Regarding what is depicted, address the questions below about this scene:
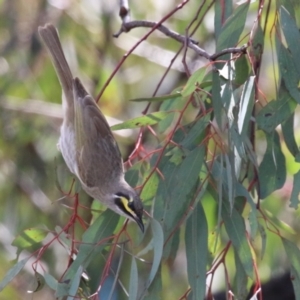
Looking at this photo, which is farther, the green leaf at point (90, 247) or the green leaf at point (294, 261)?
the green leaf at point (294, 261)

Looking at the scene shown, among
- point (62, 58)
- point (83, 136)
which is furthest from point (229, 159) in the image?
point (62, 58)

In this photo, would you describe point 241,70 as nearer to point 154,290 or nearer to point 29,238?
point 154,290

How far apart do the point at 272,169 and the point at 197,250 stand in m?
0.45

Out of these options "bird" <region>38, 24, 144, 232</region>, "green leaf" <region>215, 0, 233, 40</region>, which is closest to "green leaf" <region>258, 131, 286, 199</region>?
"green leaf" <region>215, 0, 233, 40</region>

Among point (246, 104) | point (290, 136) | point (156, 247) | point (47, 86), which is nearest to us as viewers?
point (156, 247)

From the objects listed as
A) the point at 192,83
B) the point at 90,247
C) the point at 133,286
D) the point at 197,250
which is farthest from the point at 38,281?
the point at 192,83

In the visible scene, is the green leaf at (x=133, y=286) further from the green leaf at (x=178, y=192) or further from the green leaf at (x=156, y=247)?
the green leaf at (x=178, y=192)

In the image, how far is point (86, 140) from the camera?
3.08 m

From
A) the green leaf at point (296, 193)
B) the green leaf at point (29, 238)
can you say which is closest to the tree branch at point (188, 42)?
the green leaf at point (296, 193)

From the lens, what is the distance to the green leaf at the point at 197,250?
2.22m

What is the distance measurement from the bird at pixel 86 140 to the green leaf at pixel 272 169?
54 cm

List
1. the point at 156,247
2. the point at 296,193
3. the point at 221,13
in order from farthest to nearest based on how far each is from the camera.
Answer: the point at 221,13 → the point at 296,193 → the point at 156,247

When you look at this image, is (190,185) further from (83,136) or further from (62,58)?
(62,58)

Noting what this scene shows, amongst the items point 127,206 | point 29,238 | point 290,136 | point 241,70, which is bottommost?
point 29,238
